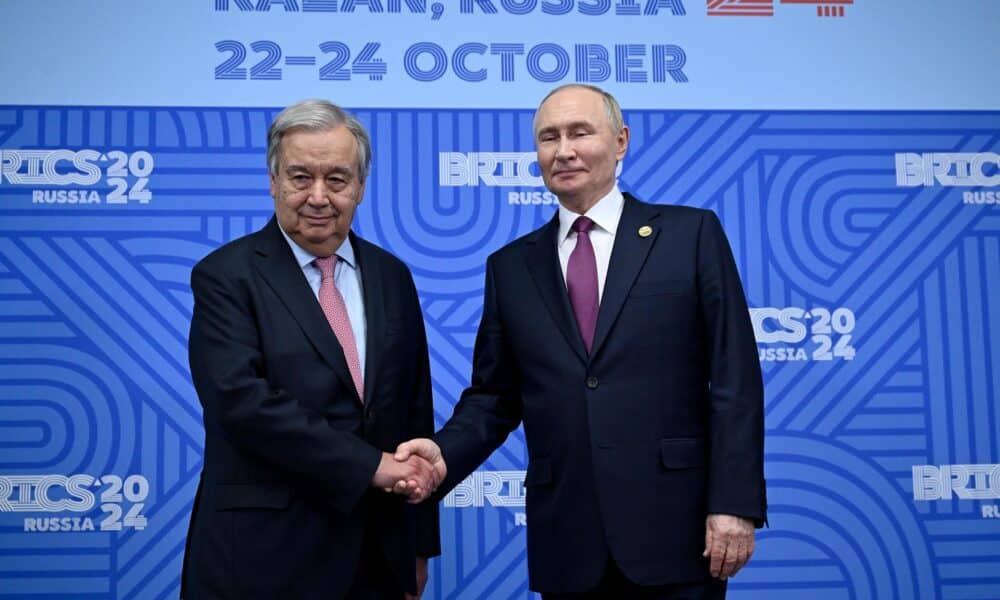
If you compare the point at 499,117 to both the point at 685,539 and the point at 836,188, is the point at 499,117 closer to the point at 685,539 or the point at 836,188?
the point at 836,188

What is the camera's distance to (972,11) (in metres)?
3.38

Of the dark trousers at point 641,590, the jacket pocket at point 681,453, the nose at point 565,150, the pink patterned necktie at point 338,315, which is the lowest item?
the dark trousers at point 641,590

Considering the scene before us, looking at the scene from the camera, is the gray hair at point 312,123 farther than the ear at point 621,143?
No

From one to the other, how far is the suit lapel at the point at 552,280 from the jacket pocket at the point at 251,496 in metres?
0.66

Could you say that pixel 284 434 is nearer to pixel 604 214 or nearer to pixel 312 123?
pixel 312 123

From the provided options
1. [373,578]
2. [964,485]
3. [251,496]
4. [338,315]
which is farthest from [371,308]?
[964,485]

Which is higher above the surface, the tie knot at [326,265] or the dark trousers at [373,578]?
the tie knot at [326,265]

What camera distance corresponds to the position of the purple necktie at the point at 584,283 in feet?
6.73

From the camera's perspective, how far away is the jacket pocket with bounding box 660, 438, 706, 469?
1943 millimetres

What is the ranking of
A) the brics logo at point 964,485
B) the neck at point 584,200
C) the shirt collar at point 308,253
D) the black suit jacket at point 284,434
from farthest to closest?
the brics logo at point 964,485 → the neck at point 584,200 → the shirt collar at point 308,253 → the black suit jacket at point 284,434

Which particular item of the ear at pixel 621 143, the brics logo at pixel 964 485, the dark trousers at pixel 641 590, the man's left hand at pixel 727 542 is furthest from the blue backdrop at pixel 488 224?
the man's left hand at pixel 727 542

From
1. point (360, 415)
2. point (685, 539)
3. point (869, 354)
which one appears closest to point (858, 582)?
point (869, 354)

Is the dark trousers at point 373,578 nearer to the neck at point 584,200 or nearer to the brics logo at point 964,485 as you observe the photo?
the neck at point 584,200

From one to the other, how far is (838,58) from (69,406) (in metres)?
2.82
